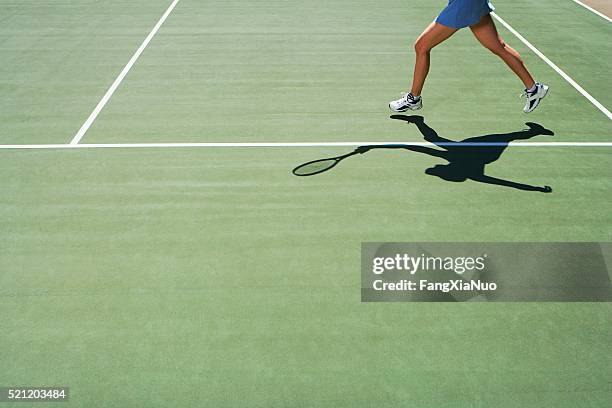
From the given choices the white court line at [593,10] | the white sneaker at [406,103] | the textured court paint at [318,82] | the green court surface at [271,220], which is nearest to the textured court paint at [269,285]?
the green court surface at [271,220]

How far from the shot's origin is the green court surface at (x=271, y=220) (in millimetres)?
4309

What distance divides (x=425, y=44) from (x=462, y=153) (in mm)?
1402

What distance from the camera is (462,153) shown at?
7012mm

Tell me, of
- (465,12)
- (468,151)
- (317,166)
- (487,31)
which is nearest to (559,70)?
(487,31)

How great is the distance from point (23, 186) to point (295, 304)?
9.78 feet

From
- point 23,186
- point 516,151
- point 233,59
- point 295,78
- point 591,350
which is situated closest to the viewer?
point 591,350

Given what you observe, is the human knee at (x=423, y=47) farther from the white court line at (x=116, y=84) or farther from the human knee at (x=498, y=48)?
the white court line at (x=116, y=84)

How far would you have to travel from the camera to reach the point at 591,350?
4477mm

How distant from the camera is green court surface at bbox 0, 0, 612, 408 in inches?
170

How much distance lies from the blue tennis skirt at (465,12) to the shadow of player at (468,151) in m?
1.07

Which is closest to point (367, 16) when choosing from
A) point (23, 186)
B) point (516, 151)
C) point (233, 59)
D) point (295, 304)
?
point (233, 59)

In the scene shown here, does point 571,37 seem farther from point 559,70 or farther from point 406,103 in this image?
point 406,103

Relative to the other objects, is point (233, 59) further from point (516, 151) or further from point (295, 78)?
point (516, 151)

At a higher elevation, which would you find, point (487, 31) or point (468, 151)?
point (487, 31)
